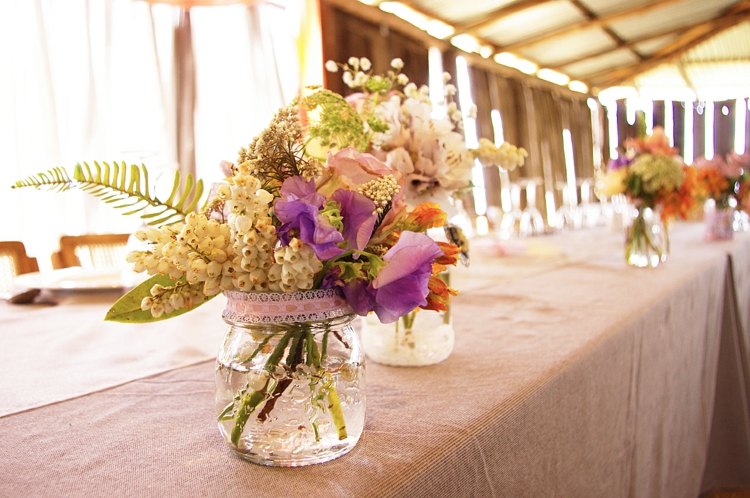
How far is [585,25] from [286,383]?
7858 mm

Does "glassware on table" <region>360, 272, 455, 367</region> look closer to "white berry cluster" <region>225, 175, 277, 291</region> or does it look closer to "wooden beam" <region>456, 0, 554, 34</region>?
"white berry cluster" <region>225, 175, 277, 291</region>

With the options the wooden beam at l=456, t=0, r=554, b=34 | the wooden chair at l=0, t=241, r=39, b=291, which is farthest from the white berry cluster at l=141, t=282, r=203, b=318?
the wooden beam at l=456, t=0, r=554, b=34

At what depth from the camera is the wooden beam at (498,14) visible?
632 cm

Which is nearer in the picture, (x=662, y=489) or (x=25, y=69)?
(x=662, y=489)

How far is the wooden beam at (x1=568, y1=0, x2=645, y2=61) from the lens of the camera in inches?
270

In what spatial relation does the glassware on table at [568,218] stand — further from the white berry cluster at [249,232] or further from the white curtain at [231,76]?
the white berry cluster at [249,232]

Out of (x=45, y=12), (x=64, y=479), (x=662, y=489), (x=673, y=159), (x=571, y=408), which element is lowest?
(x=662, y=489)

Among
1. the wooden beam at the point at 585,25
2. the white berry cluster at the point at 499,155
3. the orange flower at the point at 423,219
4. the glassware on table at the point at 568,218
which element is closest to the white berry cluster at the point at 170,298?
the orange flower at the point at 423,219

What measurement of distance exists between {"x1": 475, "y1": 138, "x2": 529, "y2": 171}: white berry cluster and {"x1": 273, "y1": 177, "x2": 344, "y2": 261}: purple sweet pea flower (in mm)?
535

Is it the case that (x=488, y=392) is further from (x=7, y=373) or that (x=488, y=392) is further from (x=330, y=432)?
(x=7, y=373)

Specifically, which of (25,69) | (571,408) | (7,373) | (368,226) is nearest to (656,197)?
(571,408)

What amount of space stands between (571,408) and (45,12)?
4.09m

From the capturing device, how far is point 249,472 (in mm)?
559

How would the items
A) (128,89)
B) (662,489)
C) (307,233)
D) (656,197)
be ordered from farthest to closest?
(128,89) → (656,197) → (662,489) → (307,233)
